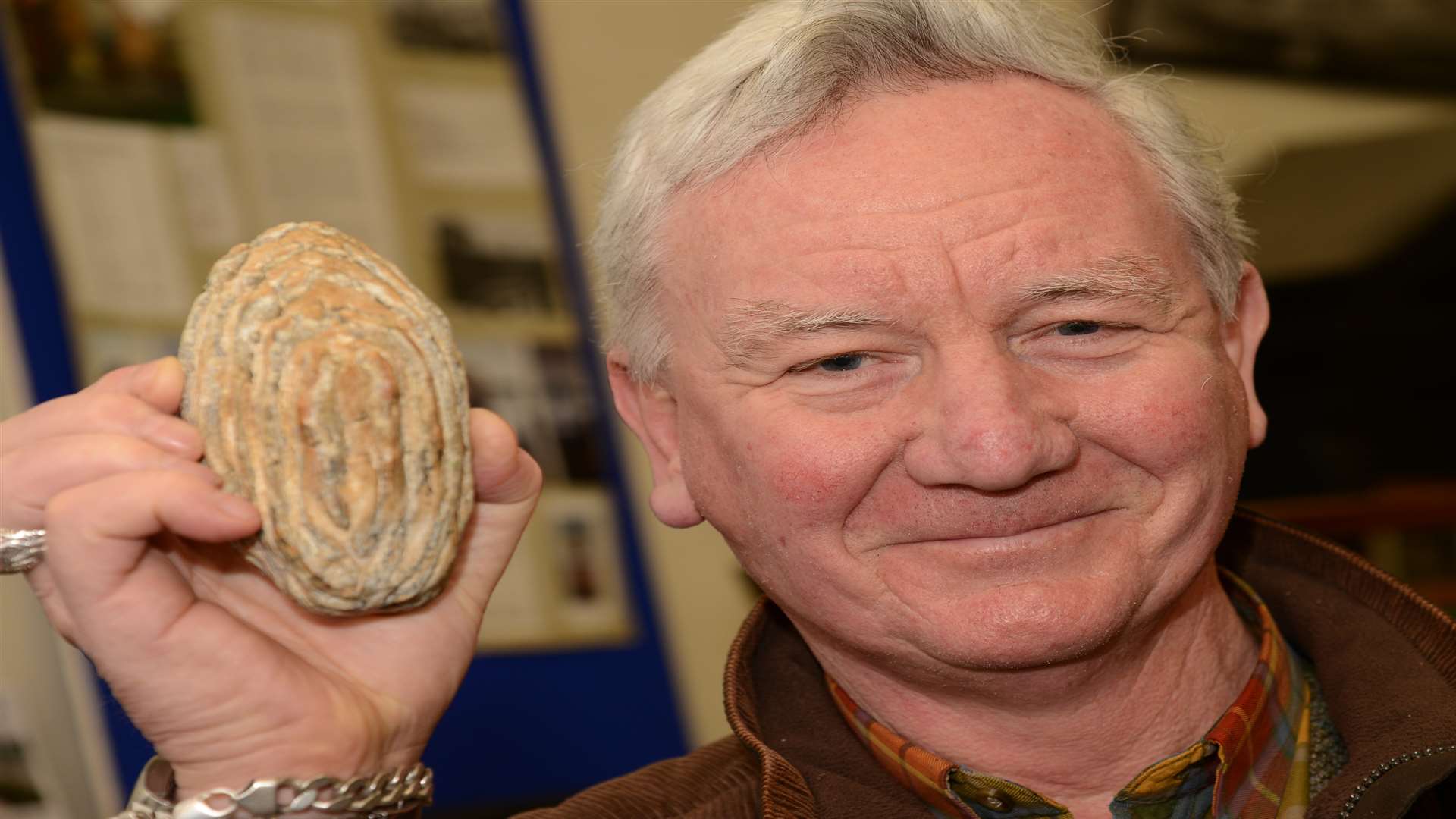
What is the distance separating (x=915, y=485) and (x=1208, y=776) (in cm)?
48

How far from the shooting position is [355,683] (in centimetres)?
159

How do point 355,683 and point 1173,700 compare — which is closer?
point 355,683

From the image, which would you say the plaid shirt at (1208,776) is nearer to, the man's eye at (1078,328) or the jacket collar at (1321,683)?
the jacket collar at (1321,683)

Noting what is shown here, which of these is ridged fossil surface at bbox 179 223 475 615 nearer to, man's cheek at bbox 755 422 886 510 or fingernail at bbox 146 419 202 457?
fingernail at bbox 146 419 202 457

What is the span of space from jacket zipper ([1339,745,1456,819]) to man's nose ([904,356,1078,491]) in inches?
17.8

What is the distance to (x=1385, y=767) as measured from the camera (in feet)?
5.32

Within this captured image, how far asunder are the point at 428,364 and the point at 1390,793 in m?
1.07

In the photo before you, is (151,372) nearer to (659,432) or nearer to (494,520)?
(494,520)

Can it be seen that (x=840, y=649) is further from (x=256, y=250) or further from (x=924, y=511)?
(x=256, y=250)

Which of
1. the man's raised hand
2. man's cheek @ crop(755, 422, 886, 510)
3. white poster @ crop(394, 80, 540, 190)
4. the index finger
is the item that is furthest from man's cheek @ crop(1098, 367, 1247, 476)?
white poster @ crop(394, 80, 540, 190)

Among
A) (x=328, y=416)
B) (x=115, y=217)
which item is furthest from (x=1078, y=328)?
(x=115, y=217)

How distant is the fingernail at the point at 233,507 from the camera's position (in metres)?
1.42

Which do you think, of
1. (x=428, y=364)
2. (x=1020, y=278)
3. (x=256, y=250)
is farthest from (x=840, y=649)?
(x=256, y=250)

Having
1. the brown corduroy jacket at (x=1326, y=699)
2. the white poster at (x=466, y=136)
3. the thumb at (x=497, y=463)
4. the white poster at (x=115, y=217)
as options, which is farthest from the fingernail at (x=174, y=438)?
the white poster at (x=466, y=136)
